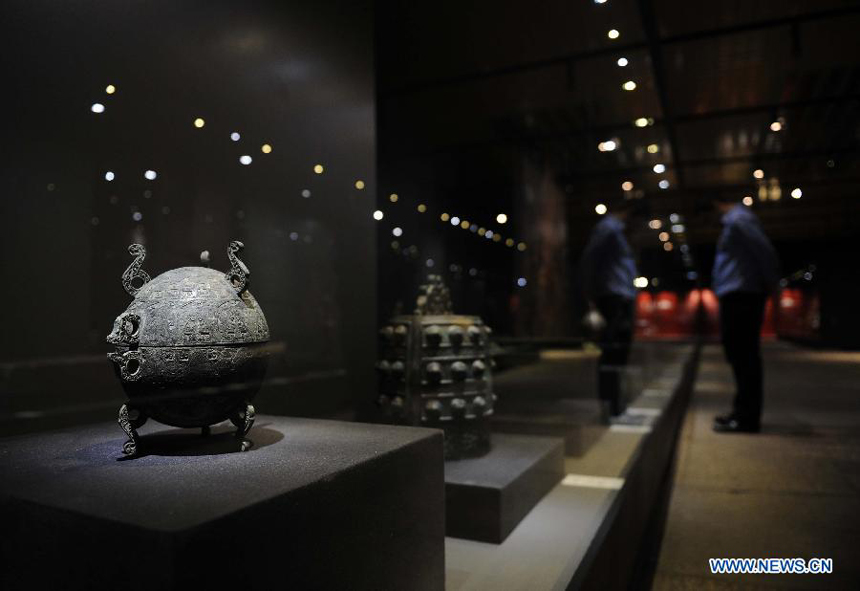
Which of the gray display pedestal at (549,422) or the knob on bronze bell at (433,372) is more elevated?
the knob on bronze bell at (433,372)

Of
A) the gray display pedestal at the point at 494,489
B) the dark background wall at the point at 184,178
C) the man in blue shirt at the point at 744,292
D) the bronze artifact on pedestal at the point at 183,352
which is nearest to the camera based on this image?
the bronze artifact on pedestal at the point at 183,352

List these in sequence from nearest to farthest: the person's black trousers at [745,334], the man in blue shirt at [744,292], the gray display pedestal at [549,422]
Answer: the gray display pedestal at [549,422], the man in blue shirt at [744,292], the person's black trousers at [745,334]

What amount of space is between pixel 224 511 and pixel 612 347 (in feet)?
15.1

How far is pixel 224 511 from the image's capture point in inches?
46.9

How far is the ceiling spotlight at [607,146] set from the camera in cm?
622

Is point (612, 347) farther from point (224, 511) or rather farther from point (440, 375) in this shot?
point (224, 511)

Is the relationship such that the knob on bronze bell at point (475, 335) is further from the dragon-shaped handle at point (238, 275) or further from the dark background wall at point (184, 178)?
the dragon-shaped handle at point (238, 275)

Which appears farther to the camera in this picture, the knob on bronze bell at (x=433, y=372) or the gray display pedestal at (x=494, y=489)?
the knob on bronze bell at (x=433, y=372)

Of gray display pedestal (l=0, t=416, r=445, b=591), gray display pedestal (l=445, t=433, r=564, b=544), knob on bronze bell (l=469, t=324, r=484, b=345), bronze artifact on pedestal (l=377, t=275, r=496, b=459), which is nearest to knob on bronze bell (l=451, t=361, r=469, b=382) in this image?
bronze artifact on pedestal (l=377, t=275, r=496, b=459)

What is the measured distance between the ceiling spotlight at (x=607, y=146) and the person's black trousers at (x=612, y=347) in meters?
1.71

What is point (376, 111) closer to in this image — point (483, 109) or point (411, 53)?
point (411, 53)

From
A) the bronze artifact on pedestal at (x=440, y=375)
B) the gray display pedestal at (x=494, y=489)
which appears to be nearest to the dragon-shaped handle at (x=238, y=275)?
the bronze artifact on pedestal at (x=440, y=375)

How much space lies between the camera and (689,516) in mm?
3592

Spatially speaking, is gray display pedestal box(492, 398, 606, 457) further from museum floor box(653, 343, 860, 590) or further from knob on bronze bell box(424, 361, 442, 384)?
knob on bronze bell box(424, 361, 442, 384)
